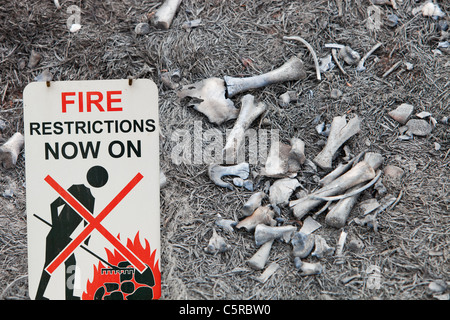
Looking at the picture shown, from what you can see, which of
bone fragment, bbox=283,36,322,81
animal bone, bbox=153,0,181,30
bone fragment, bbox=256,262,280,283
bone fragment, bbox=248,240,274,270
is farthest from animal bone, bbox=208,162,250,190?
animal bone, bbox=153,0,181,30

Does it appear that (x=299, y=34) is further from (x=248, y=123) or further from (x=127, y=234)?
(x=127, y=234)

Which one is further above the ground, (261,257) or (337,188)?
(337,188)

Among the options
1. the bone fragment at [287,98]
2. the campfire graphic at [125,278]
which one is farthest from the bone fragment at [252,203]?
the campfire graphic at [125,278]

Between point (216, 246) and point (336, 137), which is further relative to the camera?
point (336, 137)

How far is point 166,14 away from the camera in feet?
11.6

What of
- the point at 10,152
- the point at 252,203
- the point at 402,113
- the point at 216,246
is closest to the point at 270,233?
the point at 252,203

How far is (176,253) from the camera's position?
285 cm

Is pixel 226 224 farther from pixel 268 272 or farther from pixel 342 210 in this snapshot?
pixel 342 210

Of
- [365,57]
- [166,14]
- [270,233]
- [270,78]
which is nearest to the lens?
[270,233]

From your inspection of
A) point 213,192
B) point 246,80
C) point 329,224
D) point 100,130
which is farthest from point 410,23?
point 100,130

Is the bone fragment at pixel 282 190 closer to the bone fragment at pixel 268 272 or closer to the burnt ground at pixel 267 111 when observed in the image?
the burnt ground at pixel 267 111

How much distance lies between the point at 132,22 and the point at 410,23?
2.02 m

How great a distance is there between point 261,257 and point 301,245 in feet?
0.77

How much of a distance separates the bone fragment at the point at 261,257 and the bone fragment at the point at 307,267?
17 cm
